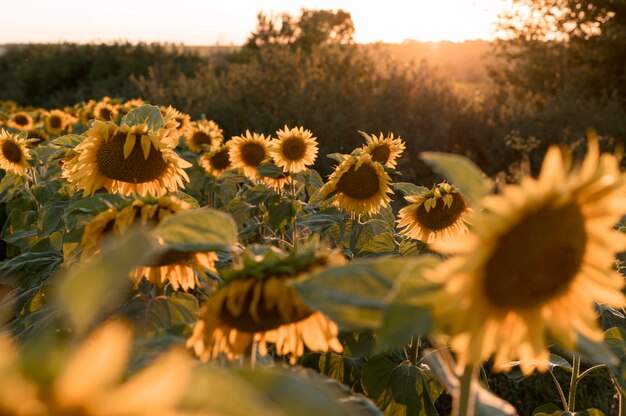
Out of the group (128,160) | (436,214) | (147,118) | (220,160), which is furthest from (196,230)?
(220,160)

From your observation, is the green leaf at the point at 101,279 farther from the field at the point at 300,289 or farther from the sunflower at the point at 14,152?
the sunflower at the point at 14,152

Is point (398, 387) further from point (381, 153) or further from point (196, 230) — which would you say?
point (381, 153)

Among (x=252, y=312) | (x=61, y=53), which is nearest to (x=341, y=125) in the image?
(x=252, y=312)

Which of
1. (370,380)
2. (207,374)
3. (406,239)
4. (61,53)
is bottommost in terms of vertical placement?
(61,53)

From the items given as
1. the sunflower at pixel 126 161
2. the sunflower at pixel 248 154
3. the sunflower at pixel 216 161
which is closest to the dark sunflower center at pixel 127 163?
the sunflower at pixel 126 161

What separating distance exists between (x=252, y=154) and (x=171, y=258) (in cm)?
215

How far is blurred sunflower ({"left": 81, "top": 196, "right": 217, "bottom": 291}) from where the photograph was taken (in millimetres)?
914

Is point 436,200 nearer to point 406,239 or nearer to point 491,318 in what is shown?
point 406,239

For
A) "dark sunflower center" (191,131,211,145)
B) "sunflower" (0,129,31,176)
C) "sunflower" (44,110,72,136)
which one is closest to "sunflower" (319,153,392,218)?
"sunflower" (0,129,31,176)

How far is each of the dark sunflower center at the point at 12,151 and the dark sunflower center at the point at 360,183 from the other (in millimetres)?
1507

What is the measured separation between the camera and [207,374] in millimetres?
323

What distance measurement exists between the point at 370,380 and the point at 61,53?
15.5m

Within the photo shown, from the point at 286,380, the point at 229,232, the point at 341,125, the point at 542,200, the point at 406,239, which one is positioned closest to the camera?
the point at 286,380

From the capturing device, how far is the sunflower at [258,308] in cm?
69
